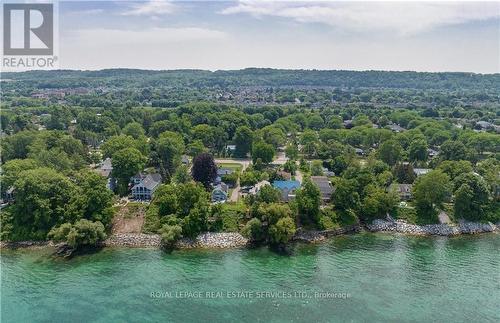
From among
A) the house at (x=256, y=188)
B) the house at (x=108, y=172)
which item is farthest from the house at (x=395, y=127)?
the house at (x=108, y=172)

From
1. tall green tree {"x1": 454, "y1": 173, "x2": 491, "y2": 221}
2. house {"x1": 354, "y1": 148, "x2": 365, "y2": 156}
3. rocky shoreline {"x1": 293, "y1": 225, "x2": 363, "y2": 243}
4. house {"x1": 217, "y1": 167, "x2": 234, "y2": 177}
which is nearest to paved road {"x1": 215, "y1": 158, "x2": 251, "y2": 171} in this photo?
house {"x1": 217, "y1": 167, "x2": 234, "y2": 177}

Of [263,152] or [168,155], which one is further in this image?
[263,152]

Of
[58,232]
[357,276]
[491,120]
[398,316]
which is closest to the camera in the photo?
[398,316]

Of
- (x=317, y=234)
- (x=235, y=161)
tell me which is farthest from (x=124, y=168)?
(x=317, y=234)

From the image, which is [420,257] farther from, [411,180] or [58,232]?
[58,232]

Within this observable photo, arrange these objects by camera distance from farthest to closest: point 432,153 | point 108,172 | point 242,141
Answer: point 432,153
point 242,141
point 108,172

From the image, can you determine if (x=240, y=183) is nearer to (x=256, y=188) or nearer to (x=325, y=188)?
(x=256, y=188)

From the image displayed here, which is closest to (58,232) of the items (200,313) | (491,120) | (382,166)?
(200,313)
